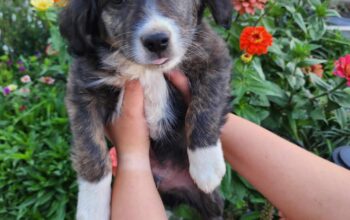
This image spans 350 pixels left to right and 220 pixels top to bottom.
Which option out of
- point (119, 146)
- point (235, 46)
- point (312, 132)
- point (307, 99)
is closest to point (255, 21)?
point (235, 46)

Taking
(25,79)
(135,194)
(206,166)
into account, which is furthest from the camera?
(25,79)

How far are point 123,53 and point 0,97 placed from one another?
2156 mm

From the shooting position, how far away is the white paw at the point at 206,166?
2.55 metres

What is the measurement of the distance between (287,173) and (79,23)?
1.38 m

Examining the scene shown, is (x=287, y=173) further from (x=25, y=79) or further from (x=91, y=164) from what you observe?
(x=25, y=79)

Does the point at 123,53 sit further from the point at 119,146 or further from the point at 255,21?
the point at 255,21

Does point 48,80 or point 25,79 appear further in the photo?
point 25,79

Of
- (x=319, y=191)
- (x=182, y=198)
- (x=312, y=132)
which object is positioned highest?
(x=319, y=191)

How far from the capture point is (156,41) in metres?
2.14

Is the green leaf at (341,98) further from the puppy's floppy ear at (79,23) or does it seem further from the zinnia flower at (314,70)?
the puppy's floppy ear at (79,23)

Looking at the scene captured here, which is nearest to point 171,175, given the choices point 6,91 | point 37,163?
point 37,163

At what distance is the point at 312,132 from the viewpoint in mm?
3838

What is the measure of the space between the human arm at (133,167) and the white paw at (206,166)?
273 mm

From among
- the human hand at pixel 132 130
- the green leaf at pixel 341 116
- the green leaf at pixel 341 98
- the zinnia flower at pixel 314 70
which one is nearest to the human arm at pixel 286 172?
the human hand at pixel 132 130
